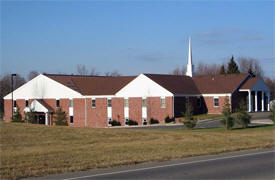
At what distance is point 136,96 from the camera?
56031mm

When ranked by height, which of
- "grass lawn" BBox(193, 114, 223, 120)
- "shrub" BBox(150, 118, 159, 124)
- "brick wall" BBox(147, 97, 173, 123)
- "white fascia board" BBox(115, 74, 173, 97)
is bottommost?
"shrub" BBox(150, 118, 159, 124)

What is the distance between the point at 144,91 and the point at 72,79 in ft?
43.1

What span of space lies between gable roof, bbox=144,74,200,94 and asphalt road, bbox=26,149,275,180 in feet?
121

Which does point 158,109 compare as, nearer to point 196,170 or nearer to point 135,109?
point 135,109

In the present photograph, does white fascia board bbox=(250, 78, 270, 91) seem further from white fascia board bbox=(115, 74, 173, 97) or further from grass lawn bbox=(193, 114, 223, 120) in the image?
white fascia board bbox=(115, 74, 173, 97)

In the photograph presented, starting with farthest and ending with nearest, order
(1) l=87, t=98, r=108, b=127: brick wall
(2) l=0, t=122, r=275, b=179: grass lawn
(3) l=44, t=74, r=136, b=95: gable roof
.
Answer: (3) l=44, t=74, r=136, b=95: gable roof, (1) l=87, t=98, r=108, b=127: brick wall, (2) l=0, t=122, r=275, b=179: grass lawn

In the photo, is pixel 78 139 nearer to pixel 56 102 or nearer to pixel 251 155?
pixel 251 155

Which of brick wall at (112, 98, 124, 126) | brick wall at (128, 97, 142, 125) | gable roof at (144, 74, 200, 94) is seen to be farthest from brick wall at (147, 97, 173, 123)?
brick wall at (112, 98, 124, 126)

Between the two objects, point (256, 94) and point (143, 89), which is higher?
point (143, 89)

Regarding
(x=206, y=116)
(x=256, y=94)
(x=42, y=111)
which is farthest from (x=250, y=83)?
(x=42, y=111)

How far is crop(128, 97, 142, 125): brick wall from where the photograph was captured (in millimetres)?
55438

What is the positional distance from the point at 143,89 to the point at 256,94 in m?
15.1

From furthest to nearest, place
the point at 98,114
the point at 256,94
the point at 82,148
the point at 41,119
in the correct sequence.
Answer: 1. the point at 41,119
2. the point at 98,114
3. the point at 256,94
4. the point at 82,148

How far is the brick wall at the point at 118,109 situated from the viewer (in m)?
57.1
